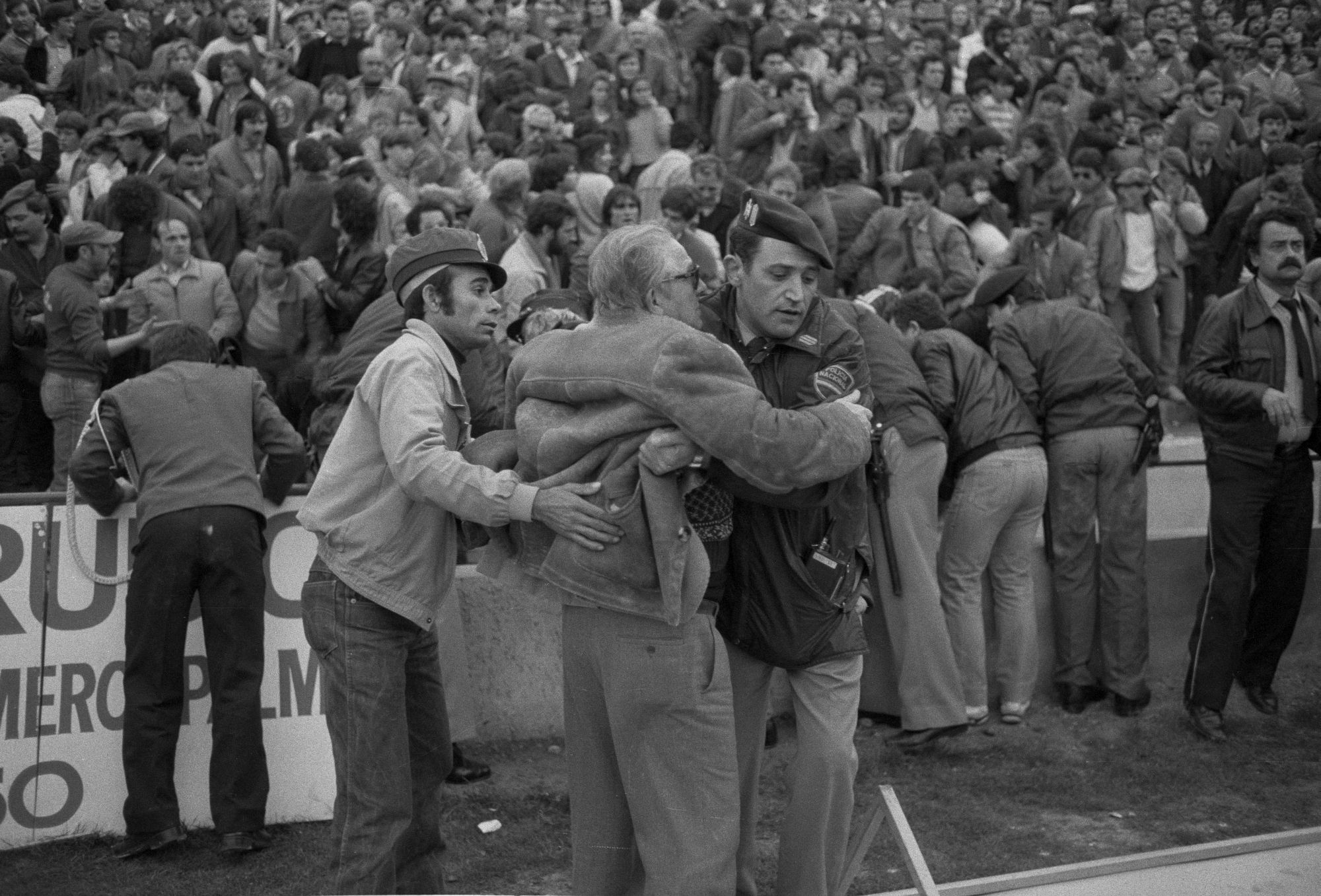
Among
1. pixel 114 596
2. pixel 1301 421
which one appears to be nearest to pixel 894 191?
pixel 1301 421

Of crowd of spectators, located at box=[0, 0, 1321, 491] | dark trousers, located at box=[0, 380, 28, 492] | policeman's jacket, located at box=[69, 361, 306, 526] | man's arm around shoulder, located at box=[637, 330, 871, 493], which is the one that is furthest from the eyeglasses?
dark trousers, located at box=[0, 380, 28, 492]

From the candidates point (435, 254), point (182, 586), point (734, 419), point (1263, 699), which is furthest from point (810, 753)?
point (1263, 699)

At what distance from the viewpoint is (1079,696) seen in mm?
7617

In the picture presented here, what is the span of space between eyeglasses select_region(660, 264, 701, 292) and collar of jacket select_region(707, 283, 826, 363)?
0.53 m

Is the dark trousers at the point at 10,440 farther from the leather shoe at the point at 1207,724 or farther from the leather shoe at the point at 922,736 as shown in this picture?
the leather shoe at the point at 1207,724

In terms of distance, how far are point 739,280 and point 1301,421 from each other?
13.0 ft

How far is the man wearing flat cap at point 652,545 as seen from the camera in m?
3.66

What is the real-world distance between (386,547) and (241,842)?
178cm

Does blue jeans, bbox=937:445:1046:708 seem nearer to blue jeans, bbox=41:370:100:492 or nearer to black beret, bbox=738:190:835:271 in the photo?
black beret, bbox=738:190:835:271

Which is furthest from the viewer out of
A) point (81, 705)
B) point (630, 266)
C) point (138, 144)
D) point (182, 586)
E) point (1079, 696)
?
point (138, 144)

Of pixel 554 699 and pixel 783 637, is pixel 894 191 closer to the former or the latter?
pixel 554 699

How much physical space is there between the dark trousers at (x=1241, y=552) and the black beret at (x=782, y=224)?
3.78 meters

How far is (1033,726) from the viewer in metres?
7.39

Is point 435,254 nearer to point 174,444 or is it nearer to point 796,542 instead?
point 796,542
